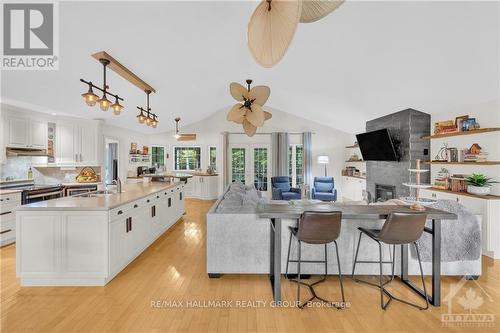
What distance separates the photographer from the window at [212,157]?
8.82 m

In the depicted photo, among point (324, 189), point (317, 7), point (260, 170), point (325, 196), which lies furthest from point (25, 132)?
point (324, 189)

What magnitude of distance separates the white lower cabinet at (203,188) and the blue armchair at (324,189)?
3400 mm

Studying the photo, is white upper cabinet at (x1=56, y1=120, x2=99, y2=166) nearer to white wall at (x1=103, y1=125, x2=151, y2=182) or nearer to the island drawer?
white wall at (x1=103, y1=125, x2=151, y2=182)

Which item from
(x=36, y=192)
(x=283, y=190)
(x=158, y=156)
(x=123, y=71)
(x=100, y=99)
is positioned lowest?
(x=283, y=190)

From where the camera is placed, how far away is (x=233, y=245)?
9.40ft

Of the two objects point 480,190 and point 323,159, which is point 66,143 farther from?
point 480,190

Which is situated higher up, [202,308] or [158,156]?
[158,156]

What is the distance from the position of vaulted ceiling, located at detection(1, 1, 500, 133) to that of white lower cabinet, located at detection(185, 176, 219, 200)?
3591 mm

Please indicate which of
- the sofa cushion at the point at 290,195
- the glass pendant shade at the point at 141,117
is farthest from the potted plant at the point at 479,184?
the glass pendant shade at the point at 141,117

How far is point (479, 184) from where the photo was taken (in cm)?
356

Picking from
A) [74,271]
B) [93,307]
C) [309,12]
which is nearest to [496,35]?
[309,12]

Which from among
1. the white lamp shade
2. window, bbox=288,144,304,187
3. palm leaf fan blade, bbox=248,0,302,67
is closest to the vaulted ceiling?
palm leaf fan blade, bbox=248,0,302,67

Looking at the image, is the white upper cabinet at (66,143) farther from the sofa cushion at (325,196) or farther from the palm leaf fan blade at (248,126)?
the sofa cushion at (325,196)

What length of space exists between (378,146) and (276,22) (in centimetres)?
553
